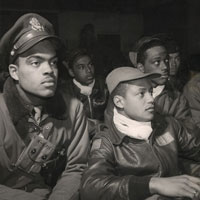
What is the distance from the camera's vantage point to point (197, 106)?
279cm

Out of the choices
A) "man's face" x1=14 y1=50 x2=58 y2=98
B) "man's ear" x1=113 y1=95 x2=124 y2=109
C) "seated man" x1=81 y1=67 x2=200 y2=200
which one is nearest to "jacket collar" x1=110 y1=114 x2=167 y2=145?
"seated man" x1=81 y1=67 x2=200 y2=200

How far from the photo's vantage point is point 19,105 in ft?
6.08

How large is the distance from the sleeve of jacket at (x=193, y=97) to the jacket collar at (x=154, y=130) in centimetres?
81

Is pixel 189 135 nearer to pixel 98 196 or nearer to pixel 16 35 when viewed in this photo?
pixel 98 196

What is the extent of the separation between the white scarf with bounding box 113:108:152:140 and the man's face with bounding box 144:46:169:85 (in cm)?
65

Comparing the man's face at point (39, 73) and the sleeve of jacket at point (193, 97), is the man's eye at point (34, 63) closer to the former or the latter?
the man's face at point (39, 73)

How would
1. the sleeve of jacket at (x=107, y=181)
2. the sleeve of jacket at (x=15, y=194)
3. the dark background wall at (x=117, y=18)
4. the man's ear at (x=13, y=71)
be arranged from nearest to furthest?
1. the sleeve of jacket at (x=107, y=181)
2. the sleeve of jacket at (x=15, y=194)
3. the man's ear at (x=13, y=71)
4. the dark background wall at (x=117, y=18)

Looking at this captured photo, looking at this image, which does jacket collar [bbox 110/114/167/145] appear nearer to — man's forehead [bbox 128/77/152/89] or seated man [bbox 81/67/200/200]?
seated man [bbox 81/67/200/200]

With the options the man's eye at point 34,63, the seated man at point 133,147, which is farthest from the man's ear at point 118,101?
the man's eye at point 34,63

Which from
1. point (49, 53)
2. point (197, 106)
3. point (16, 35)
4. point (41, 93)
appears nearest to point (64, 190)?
point (41, 93)

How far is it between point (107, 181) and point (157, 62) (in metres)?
1.08

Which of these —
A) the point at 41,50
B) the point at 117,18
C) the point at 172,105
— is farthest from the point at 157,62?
the point at 41,50

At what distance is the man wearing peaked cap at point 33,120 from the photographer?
1.81 meters

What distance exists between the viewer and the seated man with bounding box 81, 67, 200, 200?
66.5 inches
